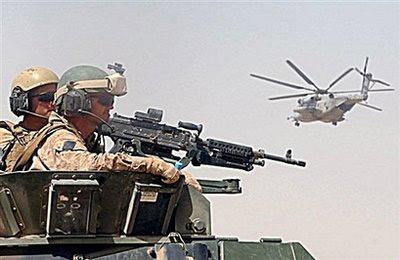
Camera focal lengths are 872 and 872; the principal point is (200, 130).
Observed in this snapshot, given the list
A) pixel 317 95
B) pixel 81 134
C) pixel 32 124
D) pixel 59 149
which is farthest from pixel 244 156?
pixel 317 95

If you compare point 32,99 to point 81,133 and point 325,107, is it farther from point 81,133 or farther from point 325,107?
point 325,107

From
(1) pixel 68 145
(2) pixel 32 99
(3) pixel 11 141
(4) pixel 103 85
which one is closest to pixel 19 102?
(2) pixel 32 99

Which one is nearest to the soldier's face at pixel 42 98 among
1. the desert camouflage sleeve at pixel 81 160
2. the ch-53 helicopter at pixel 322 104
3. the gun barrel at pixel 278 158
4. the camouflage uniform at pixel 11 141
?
the camouflage uniform at pixel 11 141

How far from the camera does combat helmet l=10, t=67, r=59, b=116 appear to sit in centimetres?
764

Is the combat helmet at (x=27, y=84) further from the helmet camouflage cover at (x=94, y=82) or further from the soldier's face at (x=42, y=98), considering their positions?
the helmet camouflage cover at (x=94, y=82)

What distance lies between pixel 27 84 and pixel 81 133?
1628mm

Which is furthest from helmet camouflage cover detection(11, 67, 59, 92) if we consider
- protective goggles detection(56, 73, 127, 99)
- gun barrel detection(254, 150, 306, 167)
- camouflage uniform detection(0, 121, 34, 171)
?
gun barrel detection(254, 150, 306, 167)

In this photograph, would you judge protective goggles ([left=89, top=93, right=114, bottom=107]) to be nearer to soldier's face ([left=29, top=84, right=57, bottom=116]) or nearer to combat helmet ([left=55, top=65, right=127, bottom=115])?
combat helmet ([left=55, top=65, right=127, bottom=115])

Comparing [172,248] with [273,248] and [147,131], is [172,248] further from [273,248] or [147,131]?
[147,131]

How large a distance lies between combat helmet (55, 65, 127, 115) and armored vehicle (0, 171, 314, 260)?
1.16 metres

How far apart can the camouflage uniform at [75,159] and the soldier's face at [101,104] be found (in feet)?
0.75

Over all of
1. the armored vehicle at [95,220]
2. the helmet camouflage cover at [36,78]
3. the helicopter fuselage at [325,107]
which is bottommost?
the helicopter fuselage at [325,107]

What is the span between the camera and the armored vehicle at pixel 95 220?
4945mm

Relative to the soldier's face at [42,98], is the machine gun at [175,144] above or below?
below
